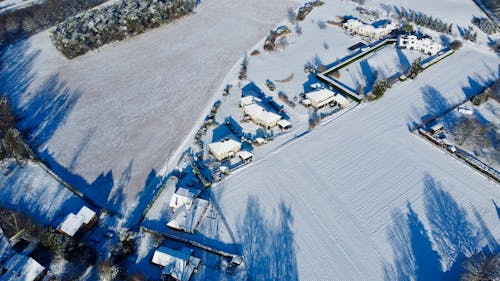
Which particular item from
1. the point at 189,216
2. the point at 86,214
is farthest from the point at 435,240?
the point at 86,214

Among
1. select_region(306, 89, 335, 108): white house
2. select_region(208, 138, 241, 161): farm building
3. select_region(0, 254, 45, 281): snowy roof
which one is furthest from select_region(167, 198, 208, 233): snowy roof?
select_region(306, 89, 335, 108): white house

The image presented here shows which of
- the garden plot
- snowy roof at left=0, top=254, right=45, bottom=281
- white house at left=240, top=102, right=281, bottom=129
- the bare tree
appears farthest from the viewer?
the garden plot

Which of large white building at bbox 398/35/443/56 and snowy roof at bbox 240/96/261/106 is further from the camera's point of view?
large white building at bbox 398/35/443/56

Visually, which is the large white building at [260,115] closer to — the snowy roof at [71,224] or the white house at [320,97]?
the white house at [320,97]

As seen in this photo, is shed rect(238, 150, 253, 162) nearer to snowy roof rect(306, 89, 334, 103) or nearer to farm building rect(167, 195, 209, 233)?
farm building rect(167, 195, 209, 233)

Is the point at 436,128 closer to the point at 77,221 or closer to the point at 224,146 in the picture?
the point at 224,146

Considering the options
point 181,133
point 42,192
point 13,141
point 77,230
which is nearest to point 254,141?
point 181,133

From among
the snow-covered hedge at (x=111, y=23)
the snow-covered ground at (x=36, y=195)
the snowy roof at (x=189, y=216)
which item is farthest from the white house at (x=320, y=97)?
the snow-covered hedge at (x=111, y=23)
